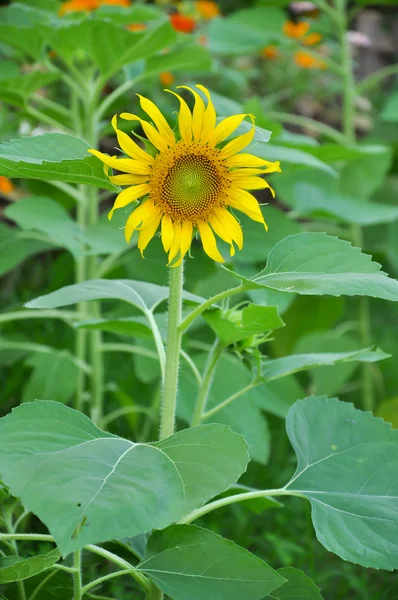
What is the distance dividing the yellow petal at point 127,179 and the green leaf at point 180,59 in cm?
79

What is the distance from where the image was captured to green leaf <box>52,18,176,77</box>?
4.51 feet

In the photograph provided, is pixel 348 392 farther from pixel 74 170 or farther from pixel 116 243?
pixel 74 170

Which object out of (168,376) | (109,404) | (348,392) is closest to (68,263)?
(109,404)

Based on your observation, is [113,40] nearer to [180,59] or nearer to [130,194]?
[180,59]

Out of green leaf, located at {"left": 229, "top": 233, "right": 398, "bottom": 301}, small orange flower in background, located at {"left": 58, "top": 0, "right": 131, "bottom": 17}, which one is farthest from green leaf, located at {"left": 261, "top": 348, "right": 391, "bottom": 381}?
small orange flower in background, located at {"left": 58, "top": 0, "right": 131, "bottom": 17}

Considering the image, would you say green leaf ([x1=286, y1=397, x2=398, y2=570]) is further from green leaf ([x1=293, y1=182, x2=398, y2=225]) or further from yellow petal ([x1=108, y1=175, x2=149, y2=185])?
green leaf ([x1=293, y1=182, x2=398, y2=225])

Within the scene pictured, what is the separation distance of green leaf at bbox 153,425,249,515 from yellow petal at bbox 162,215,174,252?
0.62 ft

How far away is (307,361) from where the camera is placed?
936mm

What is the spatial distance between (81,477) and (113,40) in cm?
96

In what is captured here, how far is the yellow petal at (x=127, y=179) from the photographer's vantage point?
0.78 m

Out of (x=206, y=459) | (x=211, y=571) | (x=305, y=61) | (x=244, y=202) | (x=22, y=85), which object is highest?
(x=305, y=61)

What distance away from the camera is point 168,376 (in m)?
0.85

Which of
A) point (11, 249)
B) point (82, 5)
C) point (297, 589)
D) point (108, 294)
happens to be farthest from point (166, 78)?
point (297, 589)

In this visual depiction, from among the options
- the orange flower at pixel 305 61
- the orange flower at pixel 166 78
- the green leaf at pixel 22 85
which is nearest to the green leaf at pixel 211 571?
the green leaf at pixel 22 85
